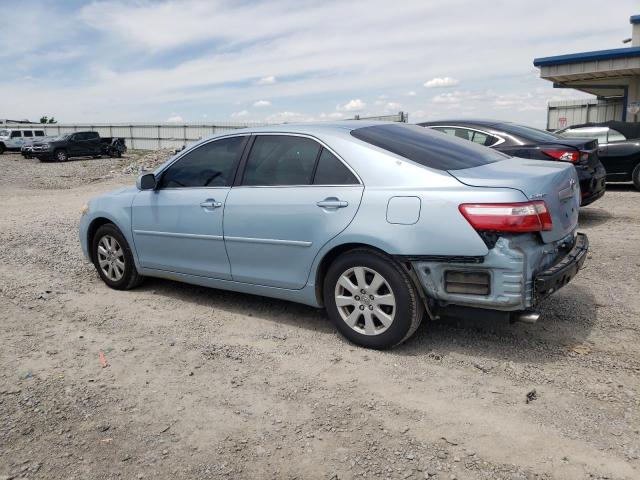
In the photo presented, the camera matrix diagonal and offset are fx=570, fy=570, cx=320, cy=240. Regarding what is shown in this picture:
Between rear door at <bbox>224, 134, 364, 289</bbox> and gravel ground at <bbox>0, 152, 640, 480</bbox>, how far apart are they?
0.54 metres

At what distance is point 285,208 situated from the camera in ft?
14.2

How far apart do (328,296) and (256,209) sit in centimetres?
92

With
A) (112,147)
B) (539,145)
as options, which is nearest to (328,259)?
(539,145)

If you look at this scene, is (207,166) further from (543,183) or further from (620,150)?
(620,150)

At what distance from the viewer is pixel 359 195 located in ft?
13.0

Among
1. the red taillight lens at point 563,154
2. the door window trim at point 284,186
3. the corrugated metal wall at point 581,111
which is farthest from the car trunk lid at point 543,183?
the corrugated metal wall at point 581,111

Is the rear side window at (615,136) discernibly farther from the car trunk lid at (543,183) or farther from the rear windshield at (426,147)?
the car trunk lid at (543,183)

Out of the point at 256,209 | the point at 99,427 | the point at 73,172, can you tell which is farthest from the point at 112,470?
the point at 73,172

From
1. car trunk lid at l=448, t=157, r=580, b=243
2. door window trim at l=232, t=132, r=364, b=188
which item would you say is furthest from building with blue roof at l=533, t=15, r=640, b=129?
door window trim at l=232, t=132, r=364, b=188

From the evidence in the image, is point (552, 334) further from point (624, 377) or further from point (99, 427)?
point (99, 427)

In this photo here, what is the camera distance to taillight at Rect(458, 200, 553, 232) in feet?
11.4

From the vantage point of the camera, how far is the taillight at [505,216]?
346cm

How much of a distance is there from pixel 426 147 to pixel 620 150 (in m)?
8.46

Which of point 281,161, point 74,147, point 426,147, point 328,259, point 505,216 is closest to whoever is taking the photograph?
point 505,216
